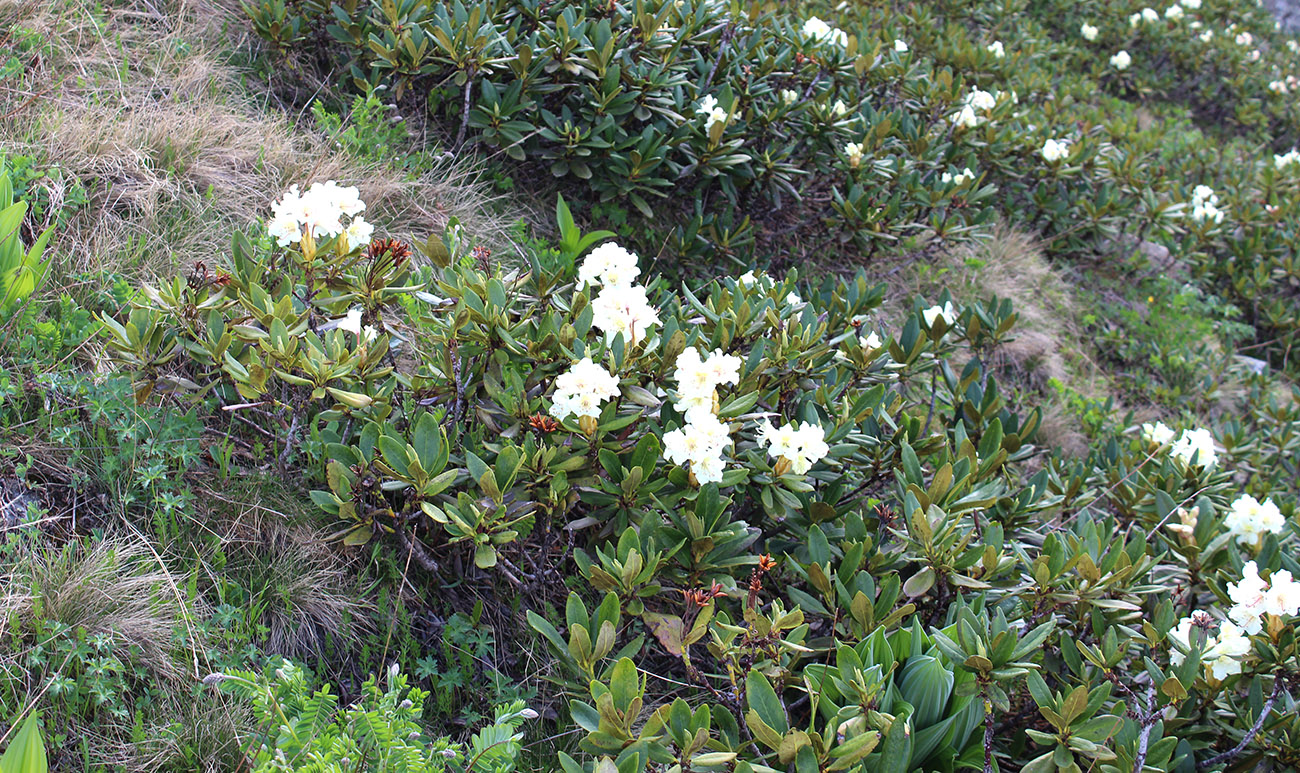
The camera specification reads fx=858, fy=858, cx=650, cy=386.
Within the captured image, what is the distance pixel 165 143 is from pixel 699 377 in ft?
6.95

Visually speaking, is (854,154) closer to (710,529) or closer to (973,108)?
(973,108)

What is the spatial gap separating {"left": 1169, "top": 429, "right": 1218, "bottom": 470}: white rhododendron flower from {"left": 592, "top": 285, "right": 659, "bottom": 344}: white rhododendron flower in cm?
212

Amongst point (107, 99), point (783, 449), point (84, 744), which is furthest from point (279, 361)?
point (107, 99)

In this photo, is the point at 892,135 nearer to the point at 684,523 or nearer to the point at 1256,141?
the point at 684,523

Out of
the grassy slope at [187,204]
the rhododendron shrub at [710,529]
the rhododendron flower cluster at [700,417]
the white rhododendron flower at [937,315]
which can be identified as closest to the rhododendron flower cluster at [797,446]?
the rhododendron shrub at [710,529]

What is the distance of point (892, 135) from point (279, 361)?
319 centimetres

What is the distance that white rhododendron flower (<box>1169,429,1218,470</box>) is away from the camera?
9.98 feet

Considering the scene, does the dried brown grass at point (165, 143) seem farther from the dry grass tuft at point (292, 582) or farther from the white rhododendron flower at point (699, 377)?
the white rhododendron flower at point (699, 377)

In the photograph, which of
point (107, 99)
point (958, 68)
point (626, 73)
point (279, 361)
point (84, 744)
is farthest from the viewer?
point (958, 68)

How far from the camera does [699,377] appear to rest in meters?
2.00

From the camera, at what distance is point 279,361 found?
2.01m

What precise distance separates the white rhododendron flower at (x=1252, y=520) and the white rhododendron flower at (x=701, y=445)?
173cm

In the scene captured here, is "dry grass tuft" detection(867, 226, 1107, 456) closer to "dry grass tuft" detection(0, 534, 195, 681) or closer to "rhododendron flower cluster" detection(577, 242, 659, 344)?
"rhododendron flower cluster" detection(577, 242, 659, 344)

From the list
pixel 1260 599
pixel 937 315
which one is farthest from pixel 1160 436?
pixel 1260 599
